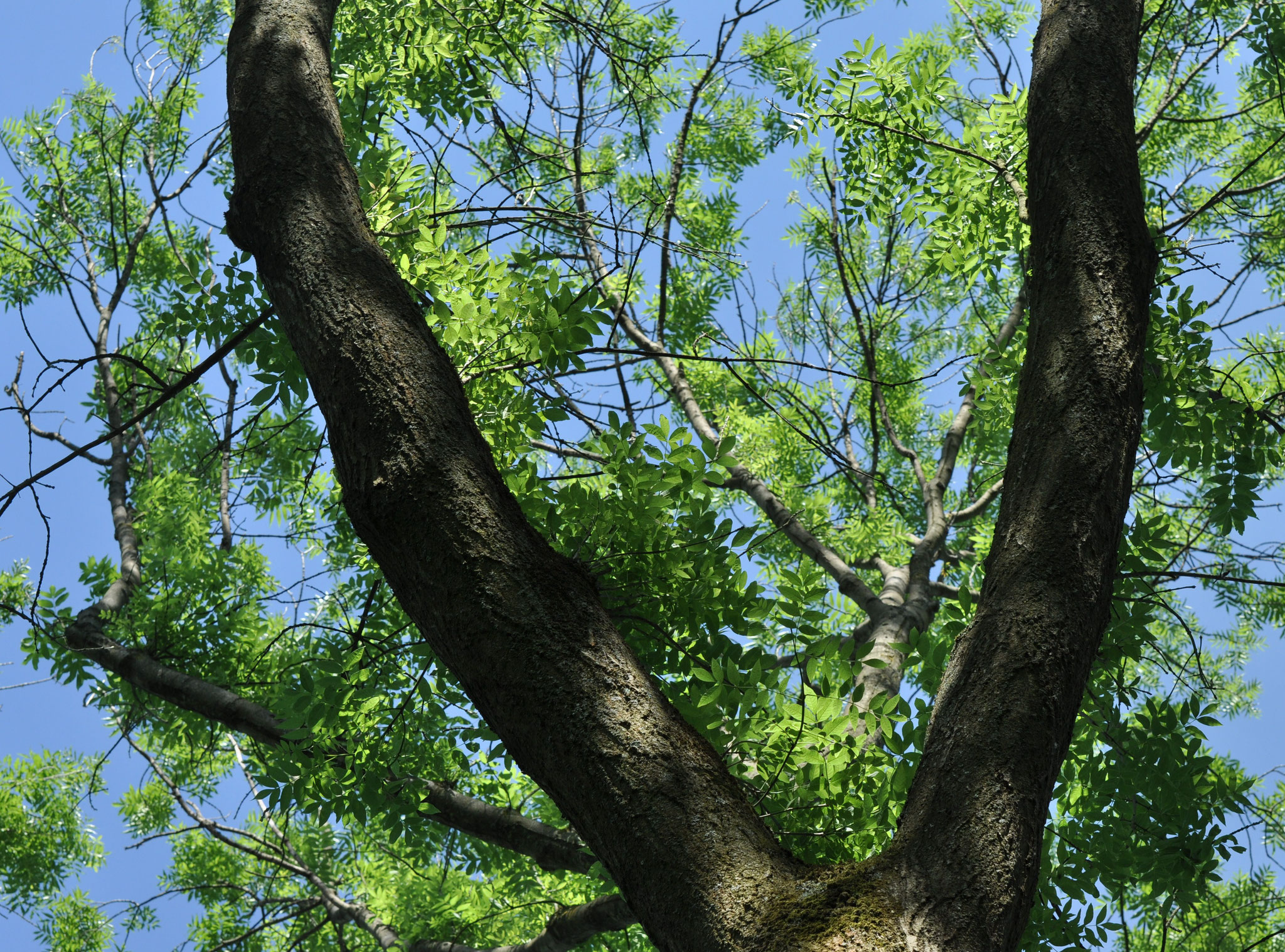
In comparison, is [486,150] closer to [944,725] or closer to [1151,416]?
[1151,416]

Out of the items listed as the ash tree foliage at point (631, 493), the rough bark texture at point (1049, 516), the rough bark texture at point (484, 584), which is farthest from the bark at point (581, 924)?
the rough bark texture at point (1049, 516)

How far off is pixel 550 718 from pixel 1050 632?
105 centimetres

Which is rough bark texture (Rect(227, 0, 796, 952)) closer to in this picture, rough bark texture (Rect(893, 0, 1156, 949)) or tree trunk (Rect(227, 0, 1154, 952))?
tree trunk (Rect(227, 0, 1154, 952))

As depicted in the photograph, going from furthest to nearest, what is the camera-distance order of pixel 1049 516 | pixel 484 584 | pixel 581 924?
pixel 581 924, pixel 1049 516, pixel 484 584

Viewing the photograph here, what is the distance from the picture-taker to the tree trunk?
1663 mm

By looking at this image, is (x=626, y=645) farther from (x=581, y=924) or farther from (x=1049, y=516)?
(x=581, y=924)

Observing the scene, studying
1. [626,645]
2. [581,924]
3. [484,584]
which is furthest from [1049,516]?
[581,924]

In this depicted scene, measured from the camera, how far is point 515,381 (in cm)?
307

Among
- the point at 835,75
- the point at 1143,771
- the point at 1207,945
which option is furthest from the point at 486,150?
the point at 1207,945

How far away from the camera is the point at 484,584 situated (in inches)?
76.2

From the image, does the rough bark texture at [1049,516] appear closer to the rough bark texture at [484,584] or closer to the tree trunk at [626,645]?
the tree trunk at [626,645]

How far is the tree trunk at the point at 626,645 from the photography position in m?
1.66

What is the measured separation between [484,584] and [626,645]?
12.9 inches

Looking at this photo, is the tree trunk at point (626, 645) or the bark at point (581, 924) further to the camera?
the bark at point (581, 924)
